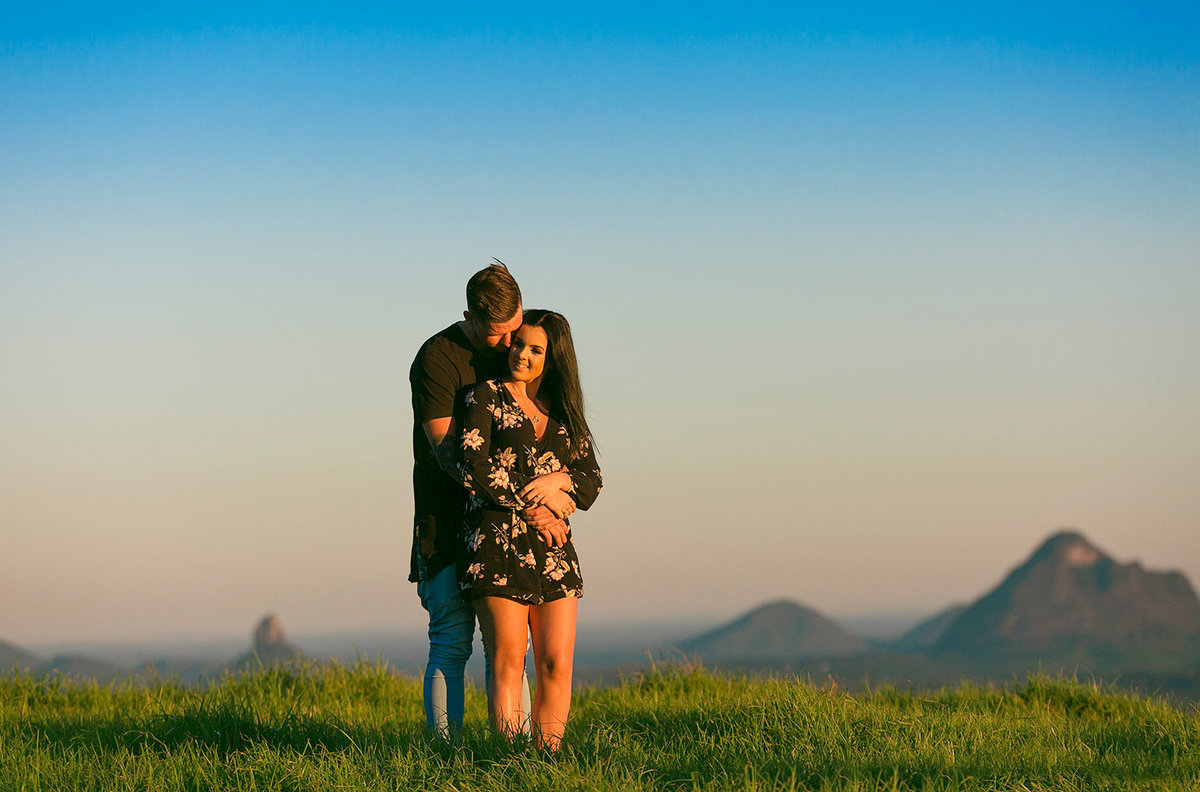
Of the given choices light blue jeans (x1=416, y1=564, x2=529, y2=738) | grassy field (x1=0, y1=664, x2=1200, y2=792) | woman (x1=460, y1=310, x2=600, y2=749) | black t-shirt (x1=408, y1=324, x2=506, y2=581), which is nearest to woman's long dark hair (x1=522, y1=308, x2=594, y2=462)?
woman (x1=460, y1=310, x2=600, y2=749)

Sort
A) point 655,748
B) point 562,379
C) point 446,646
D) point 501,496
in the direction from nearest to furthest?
point 655,748
point 501,496
point 562,379
point 446,646

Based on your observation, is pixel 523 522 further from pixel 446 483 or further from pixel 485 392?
pixel 485 392

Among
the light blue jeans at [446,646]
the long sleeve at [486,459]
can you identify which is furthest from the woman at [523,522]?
the light blue jeans at [446,646]

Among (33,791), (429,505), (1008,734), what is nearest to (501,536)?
(429,505)

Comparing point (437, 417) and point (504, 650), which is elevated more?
point (437, 417)

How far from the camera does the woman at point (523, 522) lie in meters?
5.06

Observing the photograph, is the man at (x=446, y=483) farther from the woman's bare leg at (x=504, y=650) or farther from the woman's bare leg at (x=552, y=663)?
the woman's bare leg at (x=552, y=663)

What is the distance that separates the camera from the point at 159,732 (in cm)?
549

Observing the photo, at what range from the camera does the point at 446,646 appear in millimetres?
5426

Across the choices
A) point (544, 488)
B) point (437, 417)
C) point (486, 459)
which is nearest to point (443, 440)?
point (437, 417)

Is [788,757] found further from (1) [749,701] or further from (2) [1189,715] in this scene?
(2) [1189,715]

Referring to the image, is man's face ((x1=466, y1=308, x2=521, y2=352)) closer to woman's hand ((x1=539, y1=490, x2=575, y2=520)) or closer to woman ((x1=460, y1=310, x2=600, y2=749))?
woman ((x1=460, y1=310, x2=600, y2=749))

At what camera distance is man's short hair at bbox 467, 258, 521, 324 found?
200 inches

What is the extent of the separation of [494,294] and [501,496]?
3.24ft
